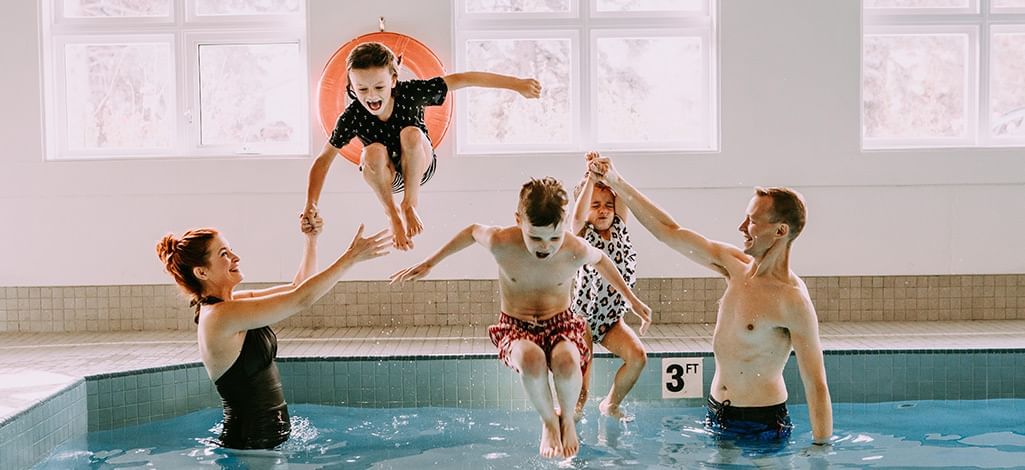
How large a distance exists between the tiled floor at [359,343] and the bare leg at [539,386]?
1.94 meters

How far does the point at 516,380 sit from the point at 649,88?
245 centimetres

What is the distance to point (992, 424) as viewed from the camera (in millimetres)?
5199

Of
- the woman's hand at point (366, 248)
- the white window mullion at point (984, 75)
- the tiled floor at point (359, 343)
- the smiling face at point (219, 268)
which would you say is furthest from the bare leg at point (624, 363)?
the white window mullion at point (984, 75)

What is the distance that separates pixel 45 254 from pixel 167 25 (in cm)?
173

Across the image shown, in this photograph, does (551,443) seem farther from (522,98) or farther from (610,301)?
(522,98)

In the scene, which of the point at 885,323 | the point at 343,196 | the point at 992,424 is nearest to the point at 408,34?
the point at 343,196

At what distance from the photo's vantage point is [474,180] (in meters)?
6.89

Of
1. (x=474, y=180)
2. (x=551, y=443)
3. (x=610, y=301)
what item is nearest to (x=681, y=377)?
(x=610, y=301)

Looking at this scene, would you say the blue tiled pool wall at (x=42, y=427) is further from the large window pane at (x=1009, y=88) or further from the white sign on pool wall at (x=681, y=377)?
the large window pane at (x=1009, y=88)

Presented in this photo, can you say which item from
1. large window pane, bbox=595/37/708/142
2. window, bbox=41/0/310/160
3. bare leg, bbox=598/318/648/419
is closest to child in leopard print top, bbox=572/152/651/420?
bare leg, bbox=598/318/648/419

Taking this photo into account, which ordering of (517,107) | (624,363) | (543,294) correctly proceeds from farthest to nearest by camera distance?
(517,107)
(624,363)
(543,294)

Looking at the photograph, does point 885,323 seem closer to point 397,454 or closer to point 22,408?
point 397,454

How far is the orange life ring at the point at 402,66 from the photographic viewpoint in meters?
6.59

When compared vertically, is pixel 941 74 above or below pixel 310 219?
above
